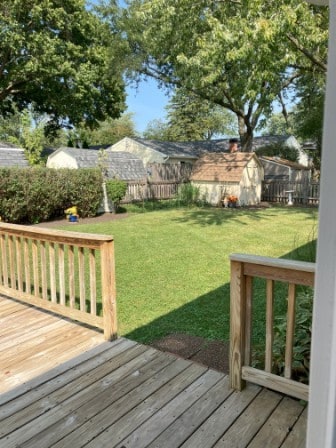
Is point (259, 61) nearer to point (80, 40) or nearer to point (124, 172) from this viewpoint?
point (124, 172)

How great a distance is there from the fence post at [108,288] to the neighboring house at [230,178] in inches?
463

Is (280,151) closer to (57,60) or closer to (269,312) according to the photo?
(57,60)

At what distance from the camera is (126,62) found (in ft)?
56.1

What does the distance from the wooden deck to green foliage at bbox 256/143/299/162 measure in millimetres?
21664

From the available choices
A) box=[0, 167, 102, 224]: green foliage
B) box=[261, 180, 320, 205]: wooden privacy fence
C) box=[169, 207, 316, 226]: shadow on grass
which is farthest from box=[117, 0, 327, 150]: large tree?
box=[0, 167, 102, 224]: green foliage

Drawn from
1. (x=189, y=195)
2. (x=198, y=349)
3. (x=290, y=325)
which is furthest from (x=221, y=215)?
(x=290, y=325)

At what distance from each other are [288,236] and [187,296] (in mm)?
4604

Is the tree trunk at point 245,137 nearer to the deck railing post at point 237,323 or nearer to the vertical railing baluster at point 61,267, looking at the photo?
the vertical railing baluster at point 61,267

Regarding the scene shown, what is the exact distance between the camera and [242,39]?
26.6ft

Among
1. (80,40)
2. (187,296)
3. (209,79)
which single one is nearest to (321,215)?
(187,296)

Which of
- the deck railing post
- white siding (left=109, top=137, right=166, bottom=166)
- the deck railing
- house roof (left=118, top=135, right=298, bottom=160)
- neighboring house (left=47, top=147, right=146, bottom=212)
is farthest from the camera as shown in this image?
house roof (left=118, top=135, right=298, bottom=160)

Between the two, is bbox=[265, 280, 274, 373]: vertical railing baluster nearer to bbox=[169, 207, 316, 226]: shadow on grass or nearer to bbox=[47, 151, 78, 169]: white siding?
bbox=[169, 207, 316, 226]: shadow on grass

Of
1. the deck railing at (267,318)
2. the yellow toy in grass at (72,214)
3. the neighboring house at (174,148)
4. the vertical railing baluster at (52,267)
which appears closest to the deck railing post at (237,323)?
the deck railing at (267,318)

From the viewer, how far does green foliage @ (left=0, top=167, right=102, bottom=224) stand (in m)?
9.60
